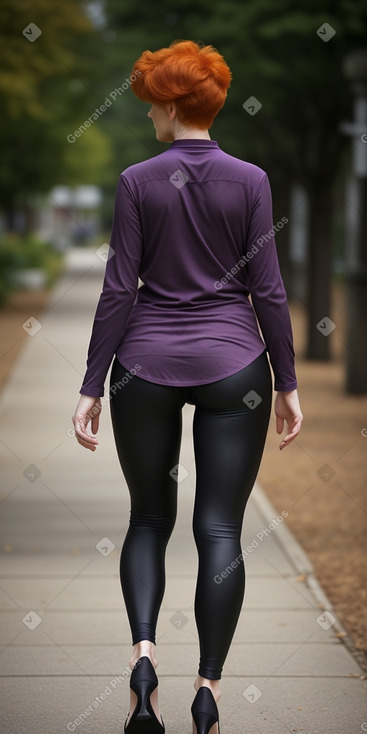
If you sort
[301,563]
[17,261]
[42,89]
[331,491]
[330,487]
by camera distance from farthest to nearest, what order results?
[17,261], [42,89], [330,487], [331,491], [301,563]

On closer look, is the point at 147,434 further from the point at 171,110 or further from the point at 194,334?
the point at 171,110

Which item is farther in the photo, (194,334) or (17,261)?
(17,261)

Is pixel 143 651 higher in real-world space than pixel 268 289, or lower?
lower

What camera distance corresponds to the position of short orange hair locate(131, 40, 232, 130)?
3.29m

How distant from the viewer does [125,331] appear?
11.1ft

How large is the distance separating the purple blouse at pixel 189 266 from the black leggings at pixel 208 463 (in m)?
0.06

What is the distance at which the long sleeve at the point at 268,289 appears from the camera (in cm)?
332

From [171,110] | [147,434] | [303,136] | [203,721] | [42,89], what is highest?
[171,110]

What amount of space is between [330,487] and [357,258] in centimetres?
579

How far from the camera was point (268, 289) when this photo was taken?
3354 mm

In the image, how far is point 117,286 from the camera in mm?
3320

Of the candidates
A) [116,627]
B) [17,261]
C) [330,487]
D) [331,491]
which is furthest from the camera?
[17,261]

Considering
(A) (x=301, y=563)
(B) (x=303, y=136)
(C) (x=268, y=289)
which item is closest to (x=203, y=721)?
(C) (x=268, y=289)

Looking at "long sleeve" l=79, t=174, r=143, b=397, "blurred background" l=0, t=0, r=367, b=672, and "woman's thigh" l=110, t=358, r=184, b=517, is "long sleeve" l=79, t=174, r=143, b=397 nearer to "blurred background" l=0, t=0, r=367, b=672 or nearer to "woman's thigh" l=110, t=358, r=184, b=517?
"woman's thigh" l=110, t=358, r=184, b=517
